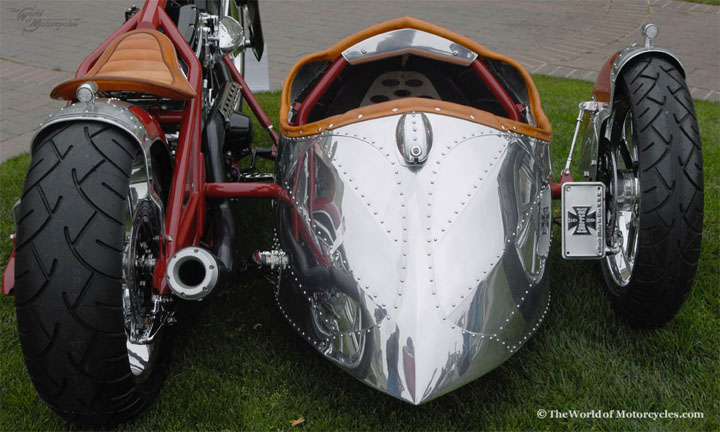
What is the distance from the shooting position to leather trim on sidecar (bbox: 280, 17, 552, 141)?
2.11 metres

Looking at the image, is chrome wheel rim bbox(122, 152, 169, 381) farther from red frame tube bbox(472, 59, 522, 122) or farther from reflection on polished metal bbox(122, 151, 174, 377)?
red frame tube bbox(472, 59, 522, 122)

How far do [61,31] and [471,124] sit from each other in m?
7.08

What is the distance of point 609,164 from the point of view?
9.25 feet

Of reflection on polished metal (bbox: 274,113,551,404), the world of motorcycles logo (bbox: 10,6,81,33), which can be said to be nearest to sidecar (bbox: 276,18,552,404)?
reflection on polished metal (bbox: 274,113,551,404)

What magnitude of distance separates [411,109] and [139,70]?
92 centimetres

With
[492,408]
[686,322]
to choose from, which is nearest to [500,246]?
[492,408]

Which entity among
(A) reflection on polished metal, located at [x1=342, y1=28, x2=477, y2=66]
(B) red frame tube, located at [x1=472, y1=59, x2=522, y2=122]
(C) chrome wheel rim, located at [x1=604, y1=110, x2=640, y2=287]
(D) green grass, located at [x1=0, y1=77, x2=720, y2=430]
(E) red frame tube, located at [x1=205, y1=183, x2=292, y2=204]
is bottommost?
(D) green grass, located at [x1=0, y1=77, x2=720, y2=430]

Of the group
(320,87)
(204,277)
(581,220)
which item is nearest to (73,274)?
(204,277)

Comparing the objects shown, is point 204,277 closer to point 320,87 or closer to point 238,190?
point 238,190

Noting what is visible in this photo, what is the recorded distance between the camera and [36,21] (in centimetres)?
813

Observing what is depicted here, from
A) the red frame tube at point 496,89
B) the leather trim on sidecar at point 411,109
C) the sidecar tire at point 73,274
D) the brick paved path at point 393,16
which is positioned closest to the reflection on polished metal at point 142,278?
the sidecar tire at point 73,274

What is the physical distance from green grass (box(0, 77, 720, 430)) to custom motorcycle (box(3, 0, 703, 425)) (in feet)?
0.43

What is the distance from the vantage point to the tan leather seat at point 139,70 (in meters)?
2.03

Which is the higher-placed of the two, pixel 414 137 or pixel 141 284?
pixel 414 137
